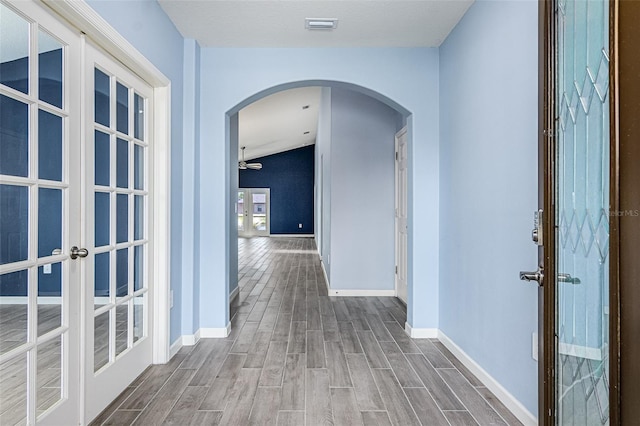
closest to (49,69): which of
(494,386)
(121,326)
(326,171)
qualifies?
(121,326)

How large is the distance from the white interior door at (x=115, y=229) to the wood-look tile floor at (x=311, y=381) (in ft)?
0.56

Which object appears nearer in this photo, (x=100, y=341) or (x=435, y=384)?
(x=100, y=341)

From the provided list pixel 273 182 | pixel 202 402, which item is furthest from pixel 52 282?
pixel 273 182

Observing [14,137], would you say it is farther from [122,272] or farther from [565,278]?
[565,278]

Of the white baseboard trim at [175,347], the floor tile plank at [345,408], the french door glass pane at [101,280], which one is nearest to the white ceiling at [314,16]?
the french door glass pane at [101,280]

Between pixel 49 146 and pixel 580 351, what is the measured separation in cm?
217

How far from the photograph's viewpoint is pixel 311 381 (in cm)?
248

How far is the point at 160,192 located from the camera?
2768mm

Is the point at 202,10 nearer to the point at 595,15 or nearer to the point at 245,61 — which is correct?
the point at 245,61

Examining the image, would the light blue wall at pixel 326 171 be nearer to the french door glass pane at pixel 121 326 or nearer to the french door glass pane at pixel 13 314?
the french door glass pane at pixel 121 326

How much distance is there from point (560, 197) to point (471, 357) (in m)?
1.72

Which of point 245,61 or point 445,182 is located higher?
point 245,61

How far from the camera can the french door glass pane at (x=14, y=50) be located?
140 cm

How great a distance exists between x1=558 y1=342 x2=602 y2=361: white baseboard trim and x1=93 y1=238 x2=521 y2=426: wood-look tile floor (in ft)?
3.02
